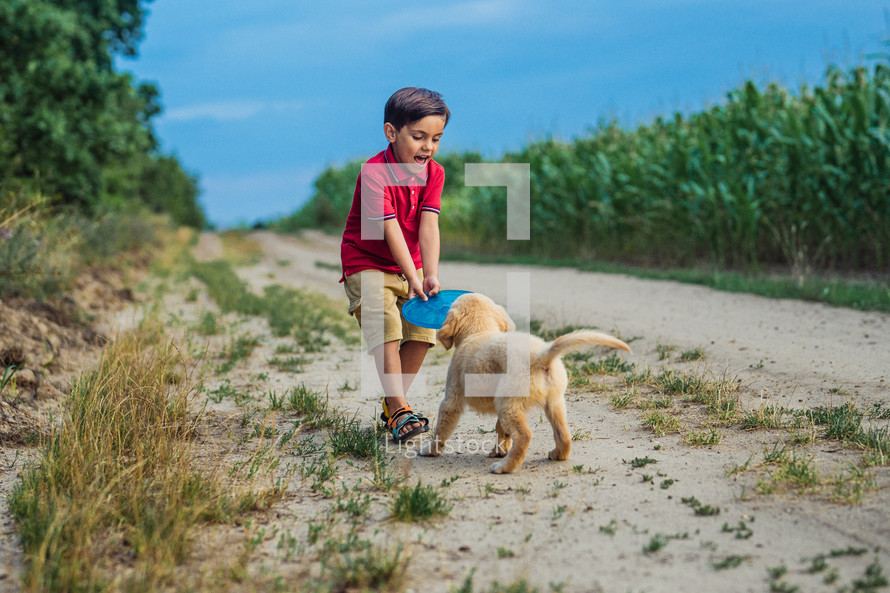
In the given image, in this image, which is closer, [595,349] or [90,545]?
[90,545]

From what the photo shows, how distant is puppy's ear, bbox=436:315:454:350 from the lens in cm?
412

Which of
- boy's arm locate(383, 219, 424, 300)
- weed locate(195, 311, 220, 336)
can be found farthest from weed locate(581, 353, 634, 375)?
weed locate(195, 311, 220, 336)

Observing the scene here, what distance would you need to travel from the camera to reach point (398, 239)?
4.23m

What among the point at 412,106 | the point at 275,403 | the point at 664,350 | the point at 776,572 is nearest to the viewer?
the point at 776,572

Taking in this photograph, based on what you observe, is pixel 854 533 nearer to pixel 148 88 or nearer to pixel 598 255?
pixel 598 255

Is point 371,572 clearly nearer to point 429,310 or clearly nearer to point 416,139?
point 429,310

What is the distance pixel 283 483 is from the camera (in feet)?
12.0

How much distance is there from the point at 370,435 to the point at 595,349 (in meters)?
3.26

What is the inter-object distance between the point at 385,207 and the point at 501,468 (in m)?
1.65

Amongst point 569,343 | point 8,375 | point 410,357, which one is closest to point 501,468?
point 569,343

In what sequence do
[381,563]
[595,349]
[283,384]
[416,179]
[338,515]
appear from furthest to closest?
[595,349] → [283,384] → [416,179] → [338,515] → [381,563]

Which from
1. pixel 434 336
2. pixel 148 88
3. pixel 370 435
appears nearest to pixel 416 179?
pixel 434 336

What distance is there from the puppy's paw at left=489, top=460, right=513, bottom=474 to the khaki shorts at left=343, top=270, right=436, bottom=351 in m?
1.07

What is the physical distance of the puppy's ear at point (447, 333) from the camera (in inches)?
162
